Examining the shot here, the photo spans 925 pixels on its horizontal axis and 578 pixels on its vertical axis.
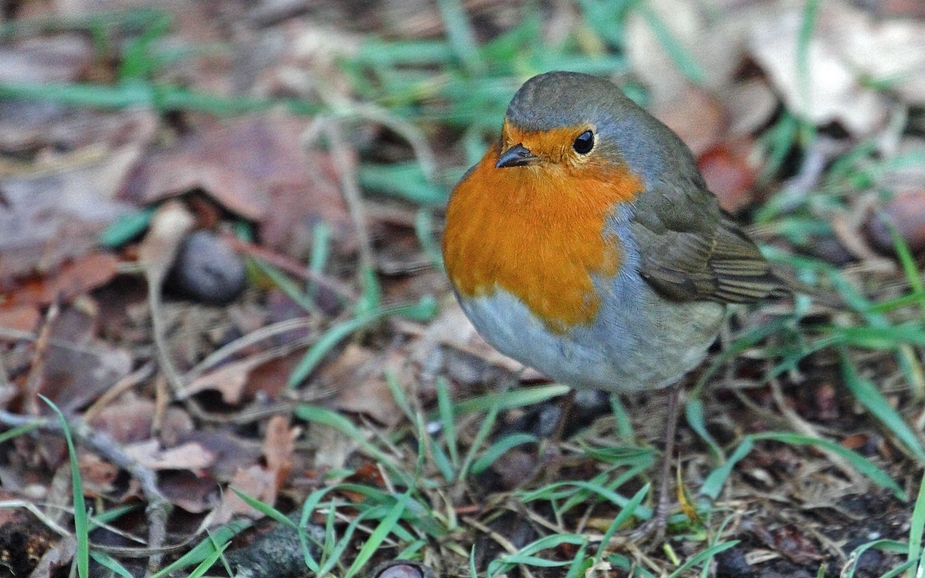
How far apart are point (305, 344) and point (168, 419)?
62 cm

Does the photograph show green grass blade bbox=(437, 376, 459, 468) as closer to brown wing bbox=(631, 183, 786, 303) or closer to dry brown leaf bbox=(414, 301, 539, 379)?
dry brown leaf bbox=(414, 301, 539, 379)

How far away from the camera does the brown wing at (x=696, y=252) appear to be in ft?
11.4

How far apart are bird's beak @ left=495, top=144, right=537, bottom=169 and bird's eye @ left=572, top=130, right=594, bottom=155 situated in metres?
0.15

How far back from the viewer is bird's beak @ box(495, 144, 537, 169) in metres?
3.19

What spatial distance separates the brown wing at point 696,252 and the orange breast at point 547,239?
0.53ft

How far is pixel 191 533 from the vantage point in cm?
346

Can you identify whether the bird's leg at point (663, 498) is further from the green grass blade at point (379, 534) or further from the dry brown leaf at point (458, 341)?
the green grass blade at point (379, 534)

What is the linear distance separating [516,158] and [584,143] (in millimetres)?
249

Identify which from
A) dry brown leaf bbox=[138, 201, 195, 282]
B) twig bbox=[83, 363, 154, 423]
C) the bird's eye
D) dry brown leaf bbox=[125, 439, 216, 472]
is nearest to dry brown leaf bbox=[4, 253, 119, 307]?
dry brown leaf bbox=[138, 201, 195, 282]

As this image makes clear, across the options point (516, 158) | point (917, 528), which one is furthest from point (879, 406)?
point (516, 158)

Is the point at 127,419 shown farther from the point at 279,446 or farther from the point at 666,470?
the point at 666,470

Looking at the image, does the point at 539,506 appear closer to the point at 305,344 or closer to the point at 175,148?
the point at 305,344

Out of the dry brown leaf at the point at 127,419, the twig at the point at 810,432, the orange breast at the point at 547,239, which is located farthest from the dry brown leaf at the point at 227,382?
the twig at the point at 810,432

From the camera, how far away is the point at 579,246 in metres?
3.30
